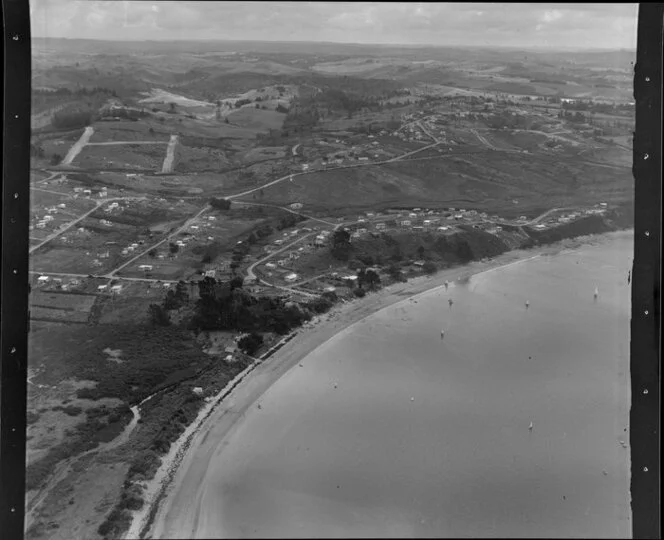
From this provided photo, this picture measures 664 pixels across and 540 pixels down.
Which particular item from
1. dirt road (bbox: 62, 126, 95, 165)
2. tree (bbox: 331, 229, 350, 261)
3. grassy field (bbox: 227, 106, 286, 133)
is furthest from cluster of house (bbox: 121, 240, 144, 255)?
tree (bbox: 331, 229, 350, 261)

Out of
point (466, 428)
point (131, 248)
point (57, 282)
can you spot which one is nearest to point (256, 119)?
point (131, 248)

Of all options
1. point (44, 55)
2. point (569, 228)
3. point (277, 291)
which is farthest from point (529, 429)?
point (44, 55)

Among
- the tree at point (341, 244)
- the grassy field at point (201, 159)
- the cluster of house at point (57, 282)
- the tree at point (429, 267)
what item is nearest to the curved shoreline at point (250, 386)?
the tree at point (429, 267)

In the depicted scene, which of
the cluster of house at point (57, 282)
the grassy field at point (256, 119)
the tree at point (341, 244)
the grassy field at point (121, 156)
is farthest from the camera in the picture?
the grassy field at point (256, 119)

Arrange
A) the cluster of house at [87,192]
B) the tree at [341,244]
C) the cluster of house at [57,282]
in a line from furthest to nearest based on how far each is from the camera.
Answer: the tree at [341,244] → the cluster of house at [87,192] → the cluster of house at [57,282]

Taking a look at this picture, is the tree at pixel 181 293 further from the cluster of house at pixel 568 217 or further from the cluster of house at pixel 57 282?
→ the cluster of house at pixel 568 217

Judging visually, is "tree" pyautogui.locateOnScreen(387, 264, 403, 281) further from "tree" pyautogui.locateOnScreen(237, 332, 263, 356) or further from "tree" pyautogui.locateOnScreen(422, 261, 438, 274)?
"tree" pyautogui.locateOnScreen(237, 332, 263, 356)
